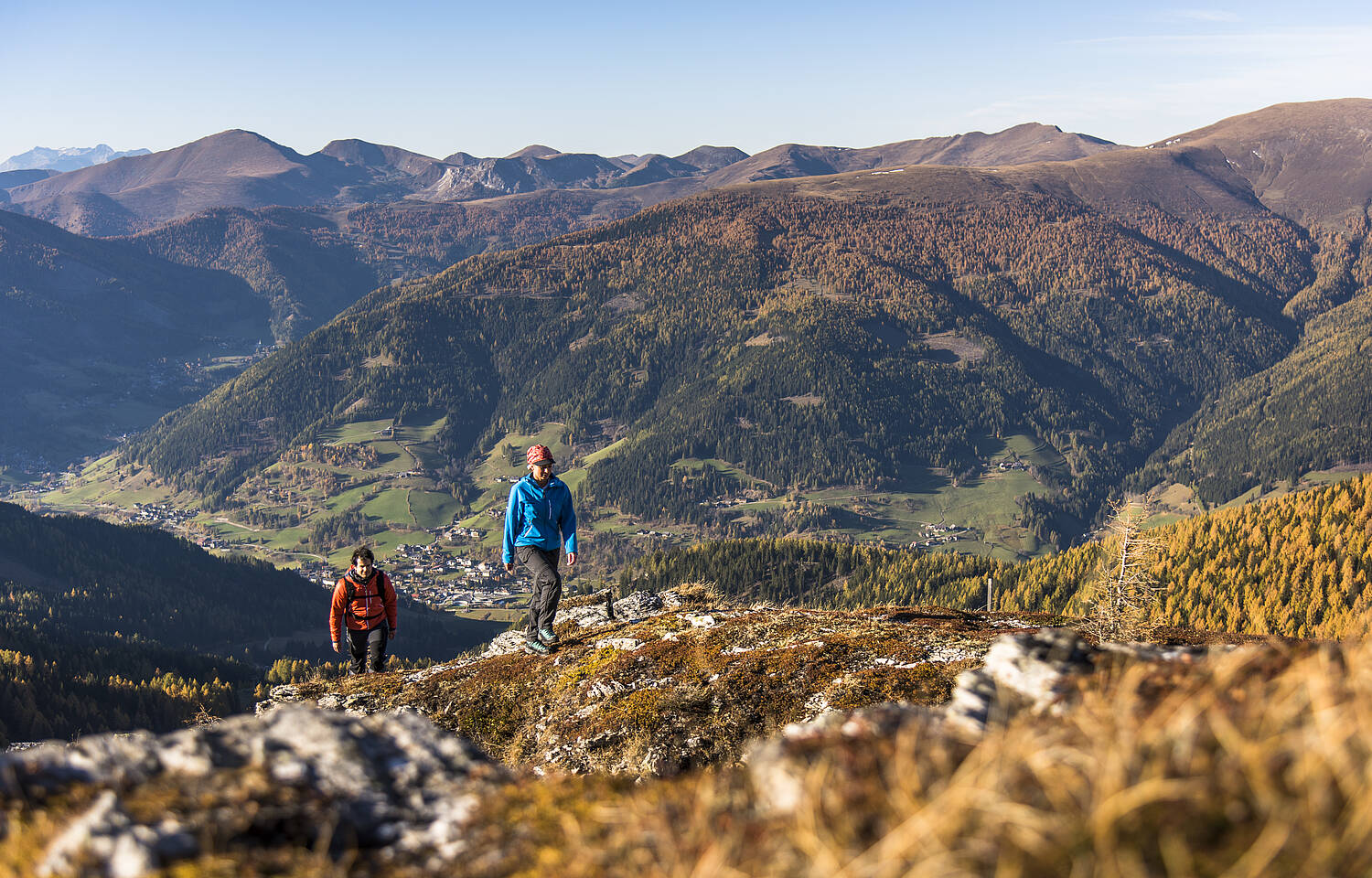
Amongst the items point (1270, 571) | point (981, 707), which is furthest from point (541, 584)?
point (1270, 571)

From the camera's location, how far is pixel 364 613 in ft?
70.0

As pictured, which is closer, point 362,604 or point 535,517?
point 535,517

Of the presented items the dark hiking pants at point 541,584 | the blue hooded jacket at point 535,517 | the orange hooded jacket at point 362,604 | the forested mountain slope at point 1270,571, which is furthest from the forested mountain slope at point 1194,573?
the orange hooded jacket at point 362,604

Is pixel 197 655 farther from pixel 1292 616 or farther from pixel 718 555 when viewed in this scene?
pixel 1292 616

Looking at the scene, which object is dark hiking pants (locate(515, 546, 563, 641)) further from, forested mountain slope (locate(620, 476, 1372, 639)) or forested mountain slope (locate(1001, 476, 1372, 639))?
forested mountain slope (locate(1001, 476, 1372, 639))

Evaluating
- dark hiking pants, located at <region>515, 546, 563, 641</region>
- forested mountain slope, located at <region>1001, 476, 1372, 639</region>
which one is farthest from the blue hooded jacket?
forested mountain slope, located at <region>1001, 476, 1372, 639</region>

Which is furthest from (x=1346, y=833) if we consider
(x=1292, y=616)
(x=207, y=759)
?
(x=1292, y=616)

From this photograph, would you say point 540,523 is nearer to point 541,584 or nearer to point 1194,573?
point 541,584

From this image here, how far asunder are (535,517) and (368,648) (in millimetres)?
7922

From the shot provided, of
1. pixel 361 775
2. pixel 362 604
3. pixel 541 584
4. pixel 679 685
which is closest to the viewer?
pixel 361 775

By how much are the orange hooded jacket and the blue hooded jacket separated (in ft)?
16.4

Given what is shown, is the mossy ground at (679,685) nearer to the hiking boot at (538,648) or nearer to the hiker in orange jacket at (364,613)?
the hiking boot at (538,648)

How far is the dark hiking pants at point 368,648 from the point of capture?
21.5 m

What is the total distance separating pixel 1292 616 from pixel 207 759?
328 feet
